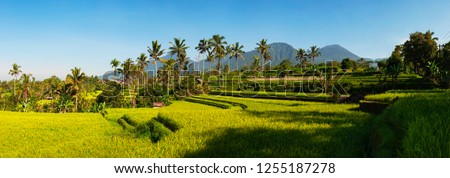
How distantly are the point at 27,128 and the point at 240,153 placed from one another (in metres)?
16.3

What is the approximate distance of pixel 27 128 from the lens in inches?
677

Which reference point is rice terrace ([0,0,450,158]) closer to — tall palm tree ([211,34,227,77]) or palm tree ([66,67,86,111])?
palm tree ([66,67,86,111])

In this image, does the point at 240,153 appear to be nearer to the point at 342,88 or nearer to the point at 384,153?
the point at 384,153

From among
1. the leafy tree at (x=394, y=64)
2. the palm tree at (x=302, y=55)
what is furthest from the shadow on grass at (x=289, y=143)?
the palm tree at (x=302, y=55)

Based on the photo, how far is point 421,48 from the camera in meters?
42.2

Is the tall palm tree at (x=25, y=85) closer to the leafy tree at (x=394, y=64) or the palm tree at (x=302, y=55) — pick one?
the leafy tree at (x=394, y=64)

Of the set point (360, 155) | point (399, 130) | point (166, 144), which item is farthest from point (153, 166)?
point (399, 130)

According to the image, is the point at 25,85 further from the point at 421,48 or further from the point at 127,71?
the point at 421,48

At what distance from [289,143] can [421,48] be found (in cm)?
4477

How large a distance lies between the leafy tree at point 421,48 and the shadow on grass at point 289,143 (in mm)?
41840

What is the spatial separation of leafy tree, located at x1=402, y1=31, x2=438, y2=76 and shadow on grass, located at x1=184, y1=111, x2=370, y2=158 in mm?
41840

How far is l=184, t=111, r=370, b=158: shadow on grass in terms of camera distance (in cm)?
564

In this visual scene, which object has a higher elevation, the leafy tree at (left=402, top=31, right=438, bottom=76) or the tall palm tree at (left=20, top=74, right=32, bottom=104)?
the leafy tree at (left=402, top=31, right=438, bottom=76)

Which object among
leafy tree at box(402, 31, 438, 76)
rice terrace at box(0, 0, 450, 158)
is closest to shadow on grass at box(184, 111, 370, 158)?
rice terrace at box(0, 0, 450, 158)
